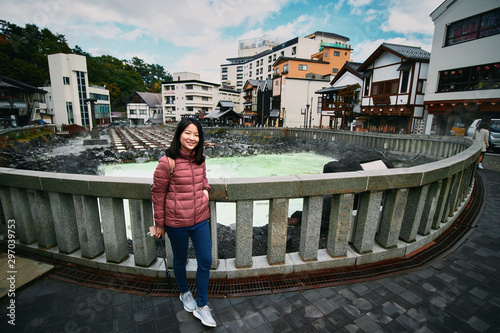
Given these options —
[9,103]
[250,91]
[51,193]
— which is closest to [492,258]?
[51,193]

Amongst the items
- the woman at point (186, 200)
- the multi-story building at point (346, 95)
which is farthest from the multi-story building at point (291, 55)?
the woman at point (186, 200)

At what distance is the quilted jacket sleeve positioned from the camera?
2.11 m

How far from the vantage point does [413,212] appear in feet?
10.5

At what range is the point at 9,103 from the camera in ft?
90.7

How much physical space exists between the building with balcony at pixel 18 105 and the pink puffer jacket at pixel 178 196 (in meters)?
33.9

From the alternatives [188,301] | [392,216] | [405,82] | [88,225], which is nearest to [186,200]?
[188,301]

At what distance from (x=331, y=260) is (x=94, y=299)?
278cm

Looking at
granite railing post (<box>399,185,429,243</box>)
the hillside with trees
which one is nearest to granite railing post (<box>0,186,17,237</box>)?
granite railing post (<box>399,185,429,243</box>)

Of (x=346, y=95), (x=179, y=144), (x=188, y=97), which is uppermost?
(x=188, y=97)

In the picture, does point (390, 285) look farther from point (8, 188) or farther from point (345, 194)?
point (8, 188)

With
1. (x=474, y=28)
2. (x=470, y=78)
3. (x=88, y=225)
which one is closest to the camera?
(x=88, y=225)

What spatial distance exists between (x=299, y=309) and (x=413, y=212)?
2.14 meters

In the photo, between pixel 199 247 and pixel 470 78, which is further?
pixel 470 78

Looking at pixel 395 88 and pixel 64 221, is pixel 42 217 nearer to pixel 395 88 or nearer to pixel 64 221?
pixel 64 221
